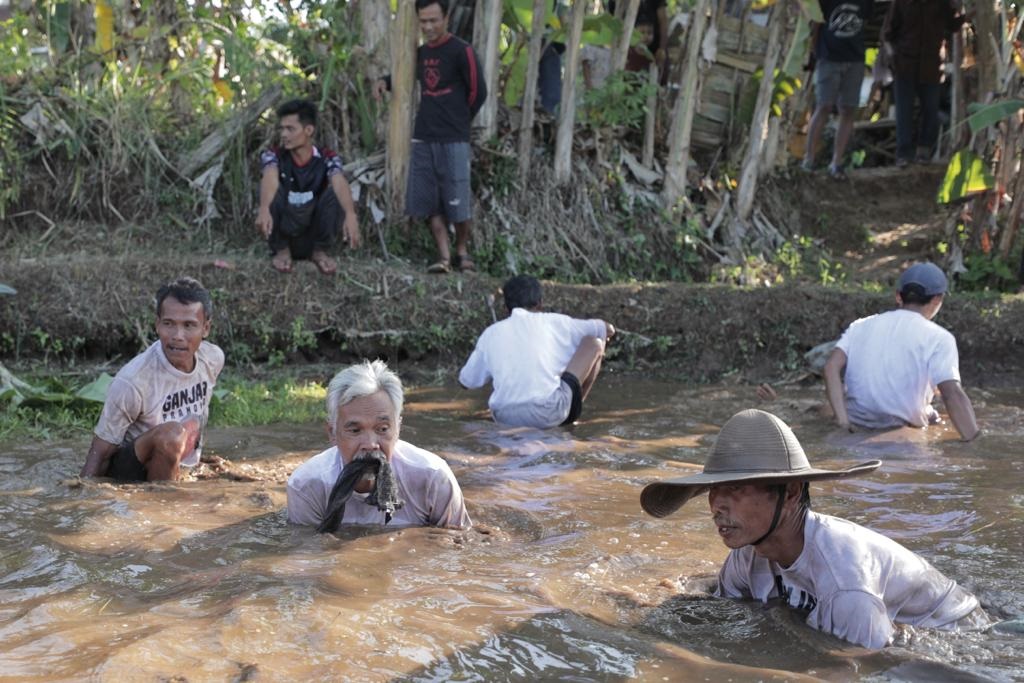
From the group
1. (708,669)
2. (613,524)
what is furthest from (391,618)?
(613,524)

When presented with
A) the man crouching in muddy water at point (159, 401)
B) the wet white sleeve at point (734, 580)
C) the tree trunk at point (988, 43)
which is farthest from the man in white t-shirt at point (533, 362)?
the tree trunk at point (988, 43)

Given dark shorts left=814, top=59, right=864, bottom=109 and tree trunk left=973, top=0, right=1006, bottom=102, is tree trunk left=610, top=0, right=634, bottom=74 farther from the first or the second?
tree trunk left=973, top=0, right=1006, bottom=102

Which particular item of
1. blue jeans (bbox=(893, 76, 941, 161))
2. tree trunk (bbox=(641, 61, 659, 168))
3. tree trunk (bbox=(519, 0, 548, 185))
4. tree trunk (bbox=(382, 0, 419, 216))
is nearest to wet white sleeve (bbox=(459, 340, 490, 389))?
tree trunk (bbox=(382, 0, 419, 216))

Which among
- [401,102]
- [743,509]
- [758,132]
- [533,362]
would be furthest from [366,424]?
[758,132]

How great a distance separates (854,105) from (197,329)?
26.6ft

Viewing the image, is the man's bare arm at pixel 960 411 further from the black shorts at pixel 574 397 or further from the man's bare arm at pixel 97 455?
the man's bare arm at pixel 97 455

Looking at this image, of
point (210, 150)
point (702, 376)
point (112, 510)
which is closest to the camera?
point (112, 510)

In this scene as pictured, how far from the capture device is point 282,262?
9.80 metres

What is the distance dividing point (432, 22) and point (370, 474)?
18.7 feet

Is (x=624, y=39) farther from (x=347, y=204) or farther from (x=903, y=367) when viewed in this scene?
(x=903, y=367)

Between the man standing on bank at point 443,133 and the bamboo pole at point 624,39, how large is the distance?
171 centimetres

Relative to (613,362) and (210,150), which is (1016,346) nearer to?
(613,362)

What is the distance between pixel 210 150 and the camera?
37.3 ft

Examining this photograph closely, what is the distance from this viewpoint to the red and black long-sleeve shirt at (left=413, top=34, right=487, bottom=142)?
394 inches
